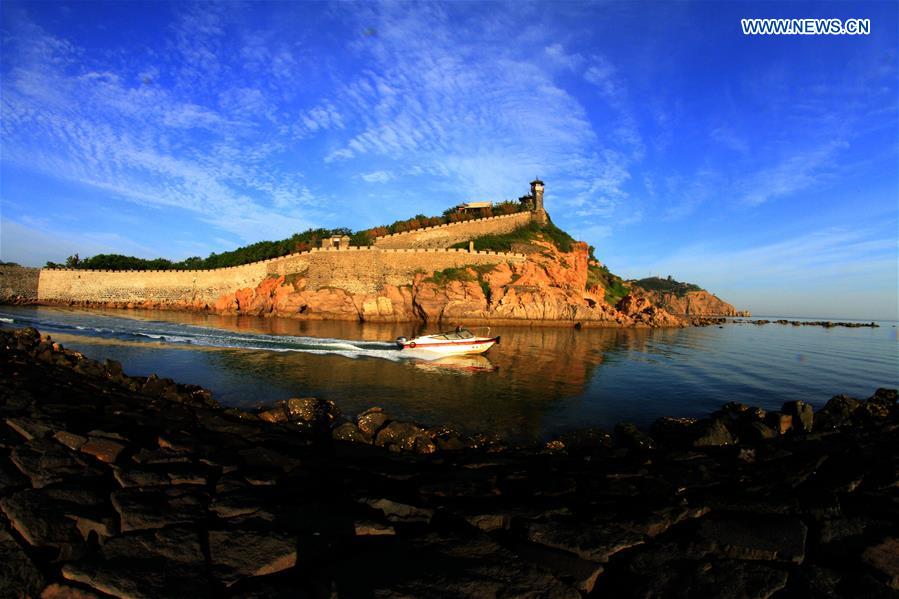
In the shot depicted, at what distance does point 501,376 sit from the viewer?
62.5 feet

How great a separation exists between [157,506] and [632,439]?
31.2 feet

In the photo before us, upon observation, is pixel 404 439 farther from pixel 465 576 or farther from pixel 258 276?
pixel 258 276

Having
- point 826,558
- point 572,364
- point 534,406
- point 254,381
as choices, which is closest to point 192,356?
point 254,381

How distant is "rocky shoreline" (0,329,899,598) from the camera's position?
3.96m

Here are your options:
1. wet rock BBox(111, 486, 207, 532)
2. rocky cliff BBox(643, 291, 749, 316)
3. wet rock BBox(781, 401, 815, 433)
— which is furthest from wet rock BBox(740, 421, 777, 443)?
rocky cliff BBox(643, 291, 749, 316)

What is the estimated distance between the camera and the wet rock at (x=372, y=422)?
392 inches

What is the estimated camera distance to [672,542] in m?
5.19

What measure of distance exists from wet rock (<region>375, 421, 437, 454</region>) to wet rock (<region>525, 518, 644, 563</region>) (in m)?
4.16

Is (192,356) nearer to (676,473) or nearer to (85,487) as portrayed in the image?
(85,487)

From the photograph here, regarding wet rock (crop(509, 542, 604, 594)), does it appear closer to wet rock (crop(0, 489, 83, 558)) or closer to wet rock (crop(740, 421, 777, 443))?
wet rock (crop(0, 489, 83, 558))

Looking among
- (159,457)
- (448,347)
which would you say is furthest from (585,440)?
(448,347)

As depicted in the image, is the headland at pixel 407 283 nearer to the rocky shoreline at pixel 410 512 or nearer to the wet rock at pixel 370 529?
the rocky shoreline at pixel 410 512

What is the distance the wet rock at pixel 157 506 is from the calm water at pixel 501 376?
6981 mm

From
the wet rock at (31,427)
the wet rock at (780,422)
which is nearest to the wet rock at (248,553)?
the wet rock at (31,427)
